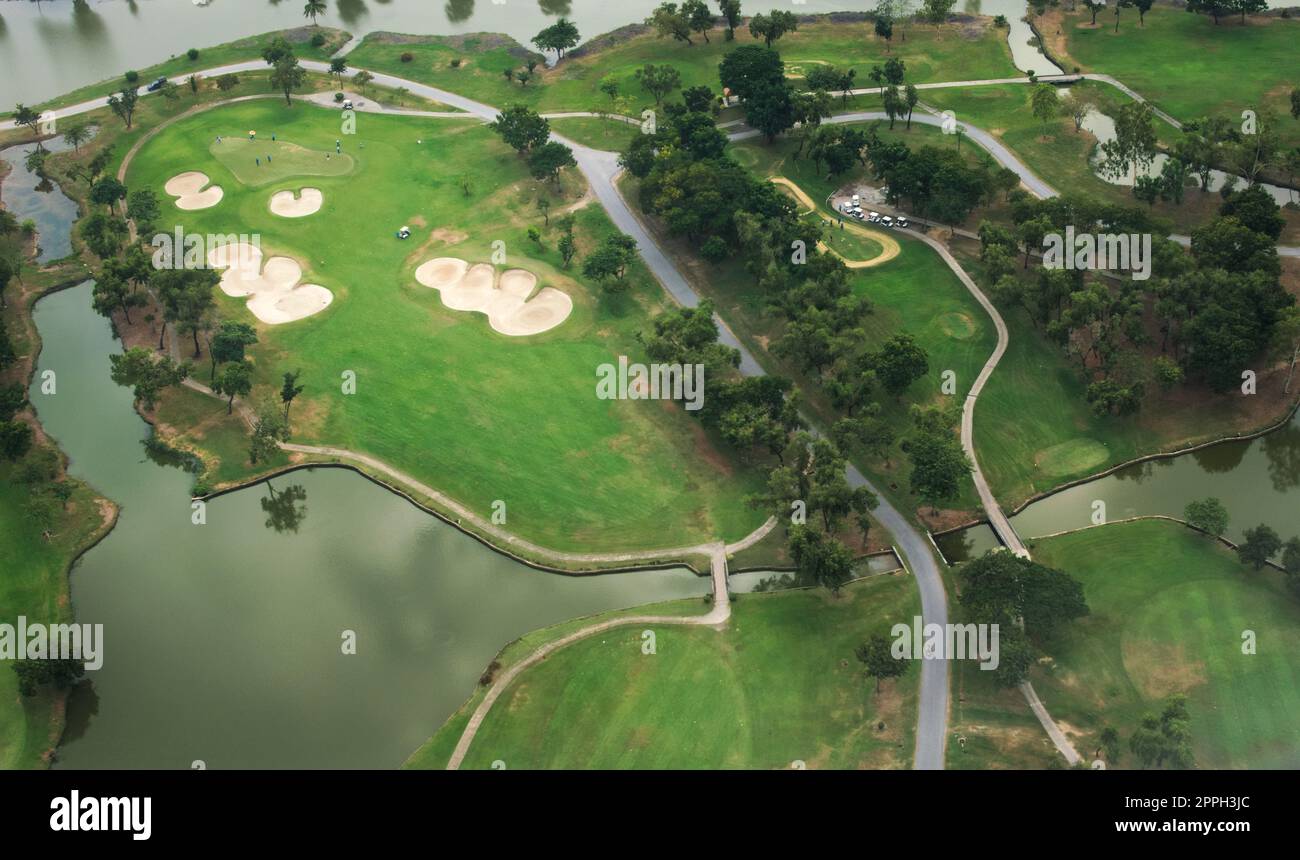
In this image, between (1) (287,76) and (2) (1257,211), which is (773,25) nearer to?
(1) (287,76)

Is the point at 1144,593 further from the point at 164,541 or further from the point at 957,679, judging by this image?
the point at 164,541

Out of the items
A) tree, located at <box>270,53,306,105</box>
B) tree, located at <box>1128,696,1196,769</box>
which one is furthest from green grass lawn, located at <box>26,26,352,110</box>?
tree, located at <box>1128,696,1196,769</box>

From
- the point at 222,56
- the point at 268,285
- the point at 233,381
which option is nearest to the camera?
the point at 233,381

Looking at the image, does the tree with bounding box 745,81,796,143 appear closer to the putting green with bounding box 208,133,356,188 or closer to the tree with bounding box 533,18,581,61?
the tree with bounding box 533,18,581,61

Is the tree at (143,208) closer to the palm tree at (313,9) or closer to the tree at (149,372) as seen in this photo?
the tree at (149,372)

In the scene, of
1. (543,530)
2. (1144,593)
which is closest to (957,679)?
(1144,593)

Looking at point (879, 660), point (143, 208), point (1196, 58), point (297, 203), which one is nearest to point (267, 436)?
point (297, 203)
